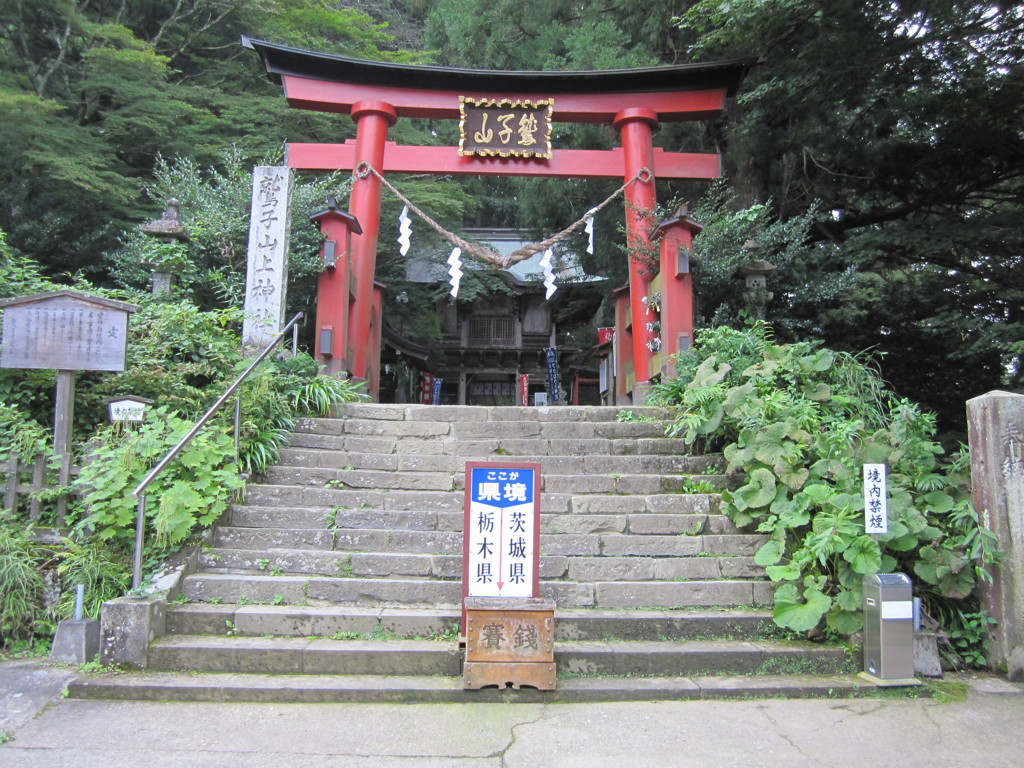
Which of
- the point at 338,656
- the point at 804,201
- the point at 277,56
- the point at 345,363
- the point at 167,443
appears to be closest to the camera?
the point at 338,656

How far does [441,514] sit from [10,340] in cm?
366

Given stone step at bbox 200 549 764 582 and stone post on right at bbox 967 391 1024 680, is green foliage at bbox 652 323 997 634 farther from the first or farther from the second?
stone step at bbox 200 549 764 582

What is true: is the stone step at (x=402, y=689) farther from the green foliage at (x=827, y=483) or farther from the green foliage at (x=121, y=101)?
the green foliage at (x=121, y=101)

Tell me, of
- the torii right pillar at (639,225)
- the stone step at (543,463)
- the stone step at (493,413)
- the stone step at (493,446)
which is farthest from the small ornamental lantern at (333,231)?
the torii right pillar at (639,225)

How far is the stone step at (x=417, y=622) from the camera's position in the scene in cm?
443

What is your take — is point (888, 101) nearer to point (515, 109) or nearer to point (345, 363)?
point (515, 109)

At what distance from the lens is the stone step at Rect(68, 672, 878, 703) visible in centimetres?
391

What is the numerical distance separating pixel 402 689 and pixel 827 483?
346 centimetres

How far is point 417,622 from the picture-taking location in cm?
443

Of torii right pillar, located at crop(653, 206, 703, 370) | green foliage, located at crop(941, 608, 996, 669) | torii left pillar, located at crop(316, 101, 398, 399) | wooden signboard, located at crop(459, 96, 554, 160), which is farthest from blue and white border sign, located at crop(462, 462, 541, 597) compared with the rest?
wooden signboard, located at crop(459, 96, 554, 160)

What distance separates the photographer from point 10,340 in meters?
5.40

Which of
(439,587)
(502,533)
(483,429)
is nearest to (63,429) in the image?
(439,587)

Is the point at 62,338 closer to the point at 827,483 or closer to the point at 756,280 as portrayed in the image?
the point at 827,483

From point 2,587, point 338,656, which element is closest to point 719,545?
point 338,656
